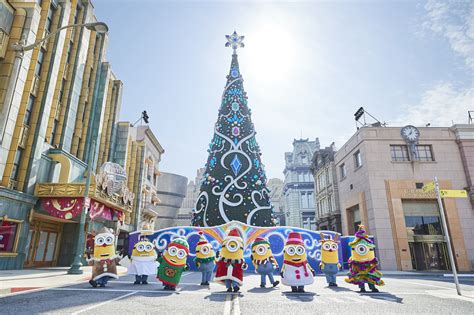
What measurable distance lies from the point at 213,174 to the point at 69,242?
1108 cm

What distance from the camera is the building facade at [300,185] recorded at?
47.2m

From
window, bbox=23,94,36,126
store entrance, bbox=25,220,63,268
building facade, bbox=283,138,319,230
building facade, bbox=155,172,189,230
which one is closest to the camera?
window, bbox=23,94,36,126

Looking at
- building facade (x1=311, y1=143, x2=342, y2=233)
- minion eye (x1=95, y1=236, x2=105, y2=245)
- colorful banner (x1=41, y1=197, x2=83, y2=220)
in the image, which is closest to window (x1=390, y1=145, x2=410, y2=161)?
building facade (x1=311, y1=143, x2=342, y2=233)

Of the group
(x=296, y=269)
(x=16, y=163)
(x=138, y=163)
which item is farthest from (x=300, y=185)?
(x=296, y=269)

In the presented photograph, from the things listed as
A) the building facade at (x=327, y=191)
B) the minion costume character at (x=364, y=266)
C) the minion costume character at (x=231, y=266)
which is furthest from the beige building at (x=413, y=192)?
the minion costume character at (x=231, y=266)

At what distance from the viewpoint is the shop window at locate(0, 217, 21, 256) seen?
12461 millimetres

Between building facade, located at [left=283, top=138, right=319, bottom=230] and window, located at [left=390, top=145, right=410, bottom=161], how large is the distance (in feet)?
83.8

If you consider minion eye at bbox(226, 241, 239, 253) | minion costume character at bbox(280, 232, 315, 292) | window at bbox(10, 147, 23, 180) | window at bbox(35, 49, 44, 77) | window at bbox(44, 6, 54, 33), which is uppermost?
window at bbox(44, 6, 54, 33)

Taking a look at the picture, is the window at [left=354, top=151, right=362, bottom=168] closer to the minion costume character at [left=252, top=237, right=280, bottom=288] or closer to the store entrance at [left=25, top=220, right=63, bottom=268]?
the minion costume character at [left=252, top=237, right=280, bottom=288]

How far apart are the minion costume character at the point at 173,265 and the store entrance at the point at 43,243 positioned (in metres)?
10.6

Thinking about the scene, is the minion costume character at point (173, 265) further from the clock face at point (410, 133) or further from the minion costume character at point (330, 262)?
the clock face at point (410, 133)

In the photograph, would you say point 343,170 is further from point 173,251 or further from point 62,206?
point 62,206

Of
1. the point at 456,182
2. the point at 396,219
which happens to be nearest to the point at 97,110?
the point at 396,219

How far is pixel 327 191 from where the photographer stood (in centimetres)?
3297
